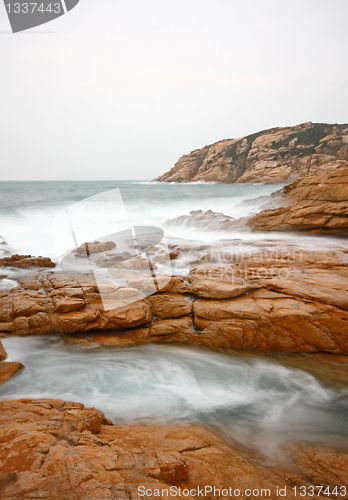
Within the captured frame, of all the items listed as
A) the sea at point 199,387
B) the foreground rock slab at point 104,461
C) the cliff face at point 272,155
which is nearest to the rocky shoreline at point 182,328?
the foreground rock slab at point 104,461

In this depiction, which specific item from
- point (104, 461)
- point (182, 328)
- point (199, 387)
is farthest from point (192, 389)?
point (104, 461)

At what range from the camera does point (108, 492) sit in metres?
1.70

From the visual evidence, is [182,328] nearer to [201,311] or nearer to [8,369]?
[201,311]

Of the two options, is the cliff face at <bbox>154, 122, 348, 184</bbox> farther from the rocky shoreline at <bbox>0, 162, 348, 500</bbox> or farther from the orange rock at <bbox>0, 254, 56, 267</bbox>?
the orange rock at <bbox>0, 254, 56, 267</bbox>

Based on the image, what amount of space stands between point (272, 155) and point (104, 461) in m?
→ 51.7

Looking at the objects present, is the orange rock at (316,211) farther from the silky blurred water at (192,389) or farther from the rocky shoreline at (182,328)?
the silky blurred water at (192,389)

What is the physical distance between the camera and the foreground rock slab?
5.66ft

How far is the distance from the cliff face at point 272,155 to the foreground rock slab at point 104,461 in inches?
1339

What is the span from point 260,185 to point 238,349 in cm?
4233

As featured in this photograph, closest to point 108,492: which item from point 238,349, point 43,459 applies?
point 43,459

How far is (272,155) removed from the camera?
46.6m

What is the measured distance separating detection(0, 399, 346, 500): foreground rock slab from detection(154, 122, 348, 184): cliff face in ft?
112

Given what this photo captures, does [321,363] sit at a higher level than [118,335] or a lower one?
lower

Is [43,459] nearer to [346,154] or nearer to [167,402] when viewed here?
[167,402]
